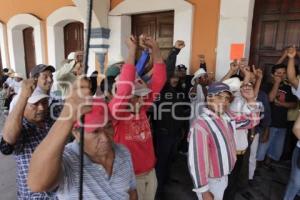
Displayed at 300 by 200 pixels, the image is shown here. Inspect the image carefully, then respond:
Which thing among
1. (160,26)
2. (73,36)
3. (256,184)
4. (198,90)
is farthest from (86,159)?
(73,36)

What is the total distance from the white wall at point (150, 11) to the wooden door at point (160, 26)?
0.23 m

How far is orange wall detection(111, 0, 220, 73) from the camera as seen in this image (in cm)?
405

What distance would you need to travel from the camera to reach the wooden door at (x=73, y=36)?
6.49 meters

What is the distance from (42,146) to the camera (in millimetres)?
824

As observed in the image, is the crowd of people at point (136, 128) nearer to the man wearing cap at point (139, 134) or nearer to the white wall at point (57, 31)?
the man wearing cap at point (139, 134)

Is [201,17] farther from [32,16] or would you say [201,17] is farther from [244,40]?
[32,16]

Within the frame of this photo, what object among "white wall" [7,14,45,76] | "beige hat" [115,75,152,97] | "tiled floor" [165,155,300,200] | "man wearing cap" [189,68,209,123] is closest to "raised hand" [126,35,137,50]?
"beige hat" [115,75,152,97]

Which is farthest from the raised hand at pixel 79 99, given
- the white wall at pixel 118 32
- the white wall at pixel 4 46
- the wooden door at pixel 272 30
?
the white wall at pixel 4 46

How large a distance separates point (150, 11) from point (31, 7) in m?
3.97

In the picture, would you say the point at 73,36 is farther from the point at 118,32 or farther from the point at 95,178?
the point at 95,178

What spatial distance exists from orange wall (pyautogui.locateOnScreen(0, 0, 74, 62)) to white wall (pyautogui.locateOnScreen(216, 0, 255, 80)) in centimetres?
377

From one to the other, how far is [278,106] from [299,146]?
1.17 meters

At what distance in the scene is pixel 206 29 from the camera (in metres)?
4.14

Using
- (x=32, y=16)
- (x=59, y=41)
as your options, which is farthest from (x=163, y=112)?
(x=32, y=16)
